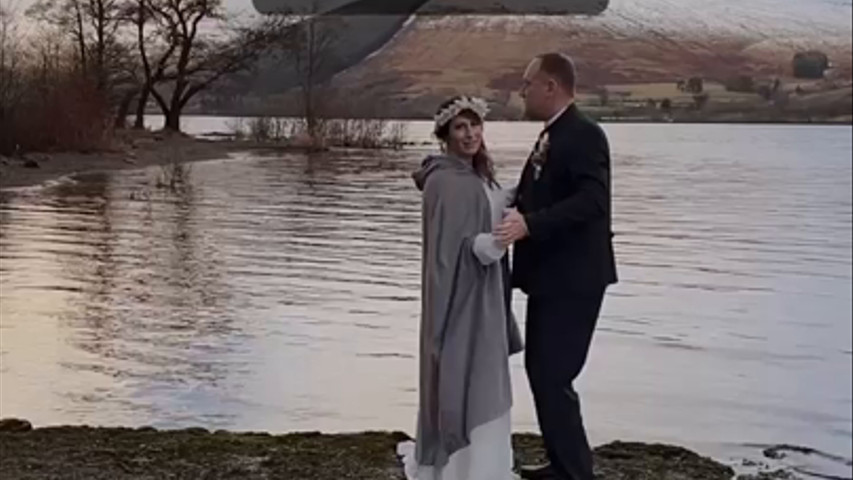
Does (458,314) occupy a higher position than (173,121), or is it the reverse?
(173,121)

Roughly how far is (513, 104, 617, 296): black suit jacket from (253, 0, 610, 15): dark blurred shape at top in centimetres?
90

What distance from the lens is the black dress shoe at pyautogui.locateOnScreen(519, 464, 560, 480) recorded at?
368 centimetres

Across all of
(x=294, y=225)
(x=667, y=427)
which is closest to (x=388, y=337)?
(x=294, y=225)

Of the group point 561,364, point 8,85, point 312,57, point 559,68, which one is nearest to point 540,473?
point 561,364

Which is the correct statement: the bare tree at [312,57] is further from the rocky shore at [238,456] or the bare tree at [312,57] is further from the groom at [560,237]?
the groom at [560,237]

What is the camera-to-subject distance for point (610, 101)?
4.86 m

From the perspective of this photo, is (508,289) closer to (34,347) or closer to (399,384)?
(399,384)

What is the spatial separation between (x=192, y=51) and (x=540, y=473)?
99.1 inches

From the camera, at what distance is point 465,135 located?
10.9 feet

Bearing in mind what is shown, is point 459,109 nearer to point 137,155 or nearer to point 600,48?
point 600,48

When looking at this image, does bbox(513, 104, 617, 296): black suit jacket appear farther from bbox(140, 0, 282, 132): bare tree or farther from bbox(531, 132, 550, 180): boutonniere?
bbox(140, 0, 282, 132): bare tree

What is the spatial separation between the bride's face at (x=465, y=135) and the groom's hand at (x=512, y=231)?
0.21 m

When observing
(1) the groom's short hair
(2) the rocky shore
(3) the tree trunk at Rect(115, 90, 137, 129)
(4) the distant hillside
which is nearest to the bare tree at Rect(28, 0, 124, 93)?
(3) the tree trunk at Rect(115, 90, 137, 129)

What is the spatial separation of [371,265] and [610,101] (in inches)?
76.5
